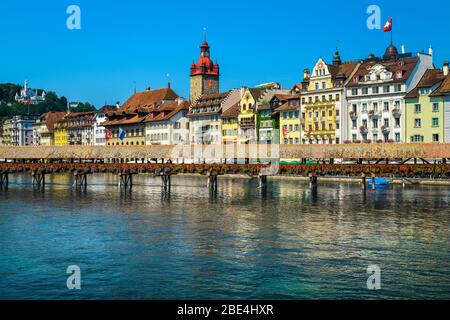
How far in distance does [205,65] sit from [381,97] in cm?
5457

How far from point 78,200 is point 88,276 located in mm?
34034

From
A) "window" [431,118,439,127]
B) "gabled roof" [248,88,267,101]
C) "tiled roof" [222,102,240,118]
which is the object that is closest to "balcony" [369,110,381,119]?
"window" [431,118,439,127]

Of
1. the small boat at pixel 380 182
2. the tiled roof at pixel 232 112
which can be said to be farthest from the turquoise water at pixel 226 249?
the tiled roof at pixel 232 112

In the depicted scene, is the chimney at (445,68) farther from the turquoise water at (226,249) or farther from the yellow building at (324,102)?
the turquoise water at (226,249)

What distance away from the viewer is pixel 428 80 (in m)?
93.8

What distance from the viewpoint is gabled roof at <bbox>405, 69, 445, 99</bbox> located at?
92.1 metres

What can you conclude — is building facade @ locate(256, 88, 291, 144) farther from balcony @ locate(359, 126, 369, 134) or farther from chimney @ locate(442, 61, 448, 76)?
chimney @ locate(442, 61, 448, 76)

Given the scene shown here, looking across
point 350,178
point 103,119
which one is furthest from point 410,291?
point 103,119

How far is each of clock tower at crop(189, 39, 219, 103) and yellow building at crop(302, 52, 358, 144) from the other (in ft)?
121

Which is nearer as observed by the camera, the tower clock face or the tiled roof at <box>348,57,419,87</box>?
the tiled roof at <box>348,57,419,87</box>

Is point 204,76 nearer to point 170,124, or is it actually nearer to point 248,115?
point 170,124

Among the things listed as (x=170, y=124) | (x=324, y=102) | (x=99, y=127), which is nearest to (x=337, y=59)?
(x=324, y=102)

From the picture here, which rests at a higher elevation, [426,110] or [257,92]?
[257,92]

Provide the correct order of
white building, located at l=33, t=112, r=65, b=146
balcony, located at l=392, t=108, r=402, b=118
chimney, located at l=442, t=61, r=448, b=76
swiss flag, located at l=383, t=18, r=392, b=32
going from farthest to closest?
white building, located at l=33, t=112, r=65, b=146 → balcony, located at l=392, t=108, r=402, b=118 → swiss flag, located at l=383, t=18, r=392, b=32 → chimney, located at l=442, t=61, r=448, b=76
